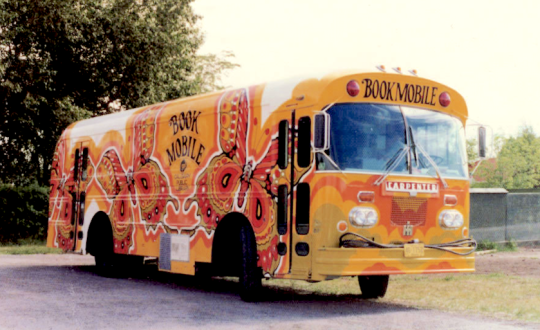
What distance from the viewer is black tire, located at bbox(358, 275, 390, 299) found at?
39.0 ft

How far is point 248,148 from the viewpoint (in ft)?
36.9

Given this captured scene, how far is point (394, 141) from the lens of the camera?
10375mm

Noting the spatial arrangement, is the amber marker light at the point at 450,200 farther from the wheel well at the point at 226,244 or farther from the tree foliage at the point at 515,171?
the tree foliage at the point at 515,171

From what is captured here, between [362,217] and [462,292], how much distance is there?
337 cm

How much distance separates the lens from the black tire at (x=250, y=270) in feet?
35.8

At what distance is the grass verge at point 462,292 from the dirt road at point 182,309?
62 cm

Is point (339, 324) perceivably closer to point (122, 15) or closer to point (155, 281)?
point (155, 281)

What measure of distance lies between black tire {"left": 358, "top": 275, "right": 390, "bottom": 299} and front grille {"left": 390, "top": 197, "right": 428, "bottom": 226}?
1717mm

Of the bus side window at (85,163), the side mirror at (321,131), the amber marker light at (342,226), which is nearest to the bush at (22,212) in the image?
the bus side window at (85,163)

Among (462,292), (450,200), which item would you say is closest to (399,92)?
(450,200)

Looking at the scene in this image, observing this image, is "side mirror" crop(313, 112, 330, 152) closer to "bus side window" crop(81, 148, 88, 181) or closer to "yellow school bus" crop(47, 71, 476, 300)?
"yellow school bus" crop(47, 71, 476, 300)

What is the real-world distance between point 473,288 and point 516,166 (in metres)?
52.7

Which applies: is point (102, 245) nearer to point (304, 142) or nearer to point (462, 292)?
point (304, 142)

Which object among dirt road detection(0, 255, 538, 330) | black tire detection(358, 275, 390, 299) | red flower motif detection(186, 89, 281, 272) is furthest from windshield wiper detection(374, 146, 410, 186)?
black tire detection(358, 275, 390, 299)
